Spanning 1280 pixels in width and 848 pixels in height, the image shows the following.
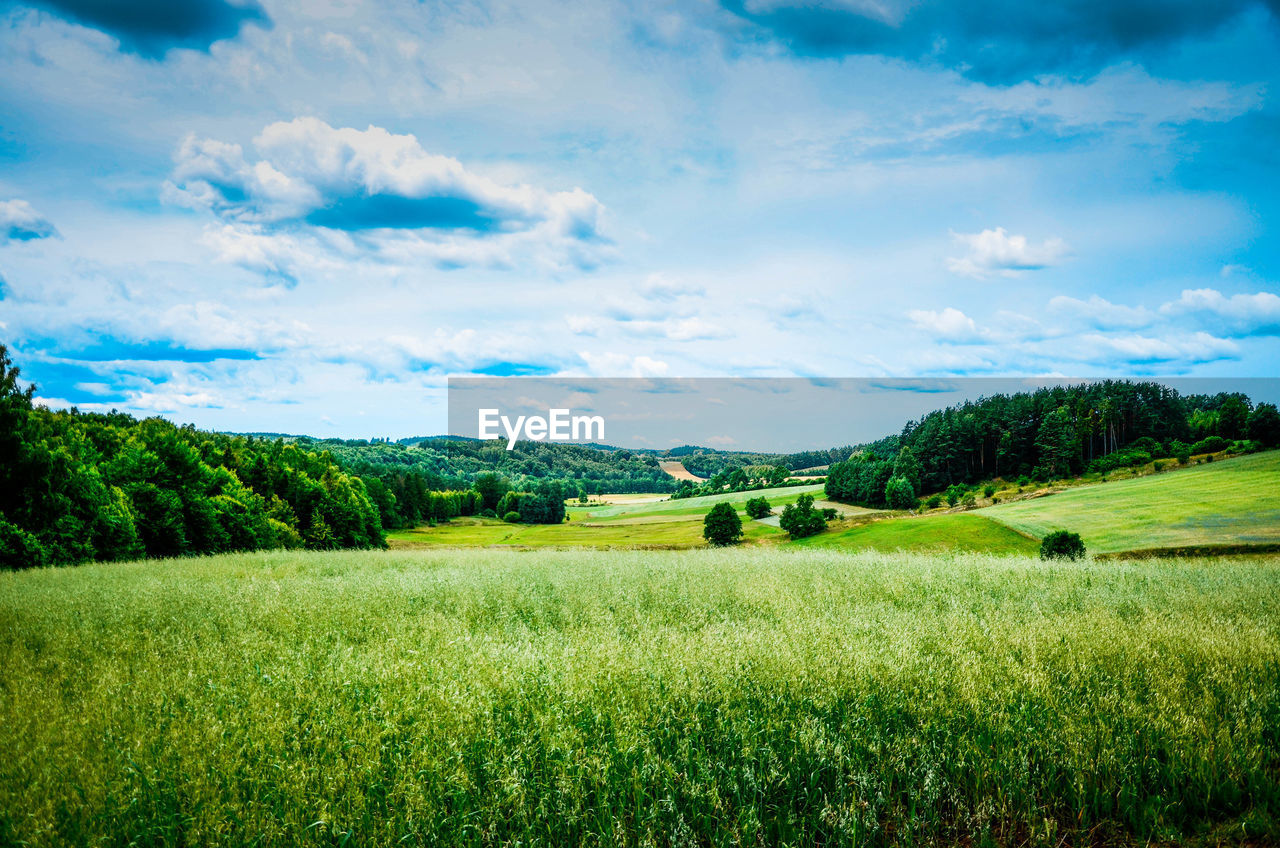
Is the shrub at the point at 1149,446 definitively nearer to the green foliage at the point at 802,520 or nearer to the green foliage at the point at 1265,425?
the green foliage at the point at 1265,425

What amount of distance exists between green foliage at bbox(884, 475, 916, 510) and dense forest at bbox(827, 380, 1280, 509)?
10 centimetres

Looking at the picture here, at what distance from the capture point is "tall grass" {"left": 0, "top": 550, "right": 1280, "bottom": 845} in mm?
3477

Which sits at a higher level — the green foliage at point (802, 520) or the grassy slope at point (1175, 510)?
the grassy slope at point (1175, 510)

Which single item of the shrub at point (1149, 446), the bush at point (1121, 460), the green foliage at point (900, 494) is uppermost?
the shrub at point (1149, 446)

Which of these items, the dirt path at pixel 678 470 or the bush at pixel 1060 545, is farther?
the dirt path at pixel 678 470

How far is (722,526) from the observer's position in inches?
2039

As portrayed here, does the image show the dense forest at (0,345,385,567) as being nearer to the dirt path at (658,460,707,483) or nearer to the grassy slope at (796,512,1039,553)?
the grassy slope at (796,512,1039,553)

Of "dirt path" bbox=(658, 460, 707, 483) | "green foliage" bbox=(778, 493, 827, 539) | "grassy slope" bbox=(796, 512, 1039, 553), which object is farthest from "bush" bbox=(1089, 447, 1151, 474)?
"dirt path" bbox=(658, 460, 707, 483)

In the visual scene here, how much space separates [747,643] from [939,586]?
244 inches

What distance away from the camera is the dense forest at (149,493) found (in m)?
22.5

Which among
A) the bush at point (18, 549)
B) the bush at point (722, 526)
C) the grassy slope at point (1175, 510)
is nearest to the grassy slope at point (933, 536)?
the grassy slope at point (1175, 510)

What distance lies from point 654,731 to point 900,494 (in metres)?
62.7

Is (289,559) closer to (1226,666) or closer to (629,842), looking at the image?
(629,842)

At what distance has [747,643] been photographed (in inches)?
244
